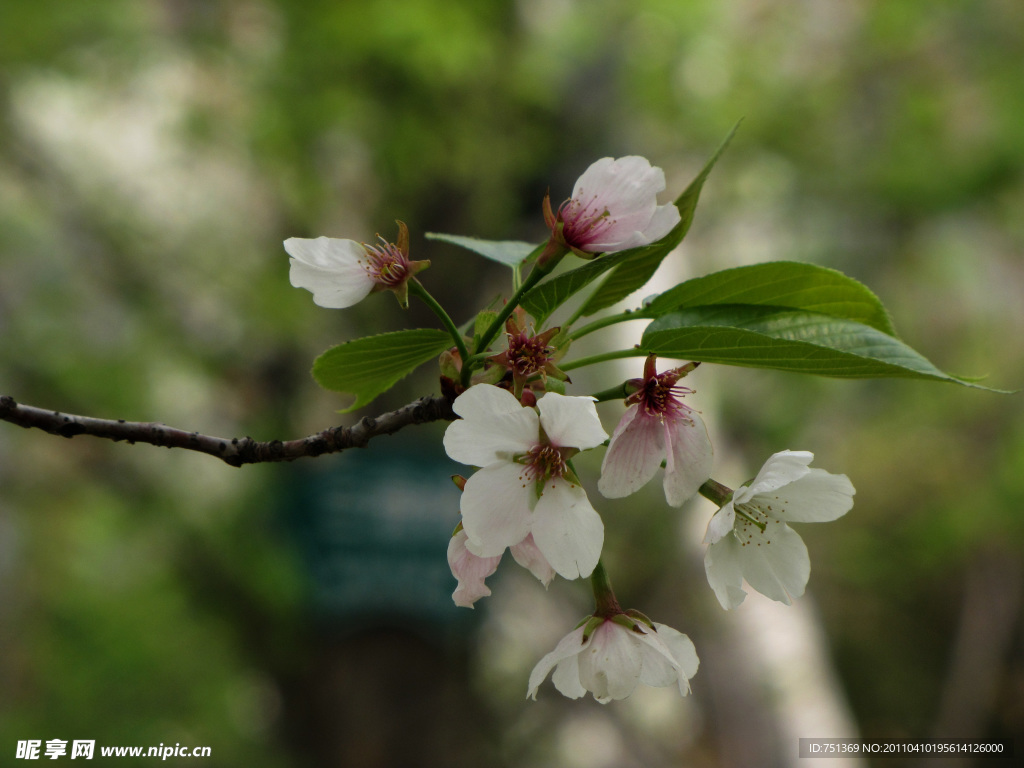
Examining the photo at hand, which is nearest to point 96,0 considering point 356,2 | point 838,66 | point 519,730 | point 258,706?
point 356,2

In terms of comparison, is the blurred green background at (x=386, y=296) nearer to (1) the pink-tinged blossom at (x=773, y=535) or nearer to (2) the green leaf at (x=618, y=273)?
(2) the green leaf at (x=618, y=273)

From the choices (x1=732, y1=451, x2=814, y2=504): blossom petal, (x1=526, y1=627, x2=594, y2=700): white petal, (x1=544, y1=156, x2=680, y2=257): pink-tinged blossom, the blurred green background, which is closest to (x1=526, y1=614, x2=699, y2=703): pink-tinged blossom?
(x1=526, y1=627, x2=594, y2=700): white petal

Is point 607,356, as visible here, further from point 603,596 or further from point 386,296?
point 386,296

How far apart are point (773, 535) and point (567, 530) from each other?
0.14 m

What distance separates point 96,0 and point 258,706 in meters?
2.47

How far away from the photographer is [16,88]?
8.45 ft

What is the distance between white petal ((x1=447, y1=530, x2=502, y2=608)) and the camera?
46cm

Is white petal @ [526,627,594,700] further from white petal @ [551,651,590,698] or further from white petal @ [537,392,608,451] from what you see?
white petal @ [537,392,608,451]

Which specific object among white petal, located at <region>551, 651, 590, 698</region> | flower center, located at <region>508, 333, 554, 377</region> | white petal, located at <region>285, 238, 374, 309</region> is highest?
white petal, located at <region>285, 238, 374, 309</region>

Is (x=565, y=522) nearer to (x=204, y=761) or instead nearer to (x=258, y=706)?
(x=204, y=761)

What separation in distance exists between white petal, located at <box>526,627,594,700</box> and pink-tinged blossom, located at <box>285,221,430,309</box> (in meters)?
0.22

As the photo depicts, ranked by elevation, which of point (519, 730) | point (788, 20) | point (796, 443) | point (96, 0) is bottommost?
point (519, 730)

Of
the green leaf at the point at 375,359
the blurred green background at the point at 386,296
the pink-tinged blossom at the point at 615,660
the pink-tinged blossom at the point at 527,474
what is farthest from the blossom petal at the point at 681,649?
the blurred green background at the point at 386,296

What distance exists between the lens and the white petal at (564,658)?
455 mm
